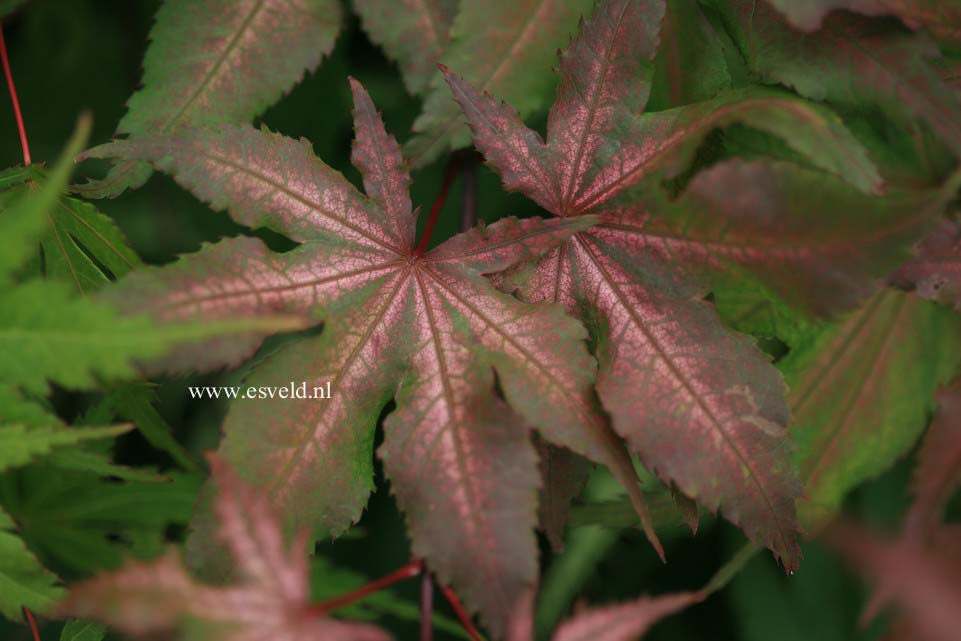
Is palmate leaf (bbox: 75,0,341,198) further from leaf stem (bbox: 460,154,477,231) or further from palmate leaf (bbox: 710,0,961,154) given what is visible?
palmate leaf (bbox: 710,0,961,154)

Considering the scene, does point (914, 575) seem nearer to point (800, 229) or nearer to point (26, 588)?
point (800, 229)

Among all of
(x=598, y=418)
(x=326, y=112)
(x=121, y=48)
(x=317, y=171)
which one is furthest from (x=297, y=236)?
(x=121, y=48)

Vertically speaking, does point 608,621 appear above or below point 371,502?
above

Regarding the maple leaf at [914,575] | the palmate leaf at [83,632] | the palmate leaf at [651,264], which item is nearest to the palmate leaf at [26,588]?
the palmate leaf at [83,632]

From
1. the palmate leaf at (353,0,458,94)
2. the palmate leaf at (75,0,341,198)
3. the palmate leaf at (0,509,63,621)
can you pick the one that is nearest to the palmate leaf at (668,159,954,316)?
the palmate leaf at (353,0,458,94)

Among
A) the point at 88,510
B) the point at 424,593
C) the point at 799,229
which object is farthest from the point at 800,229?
the point at 88,510

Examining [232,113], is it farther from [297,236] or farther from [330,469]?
[330,469]
